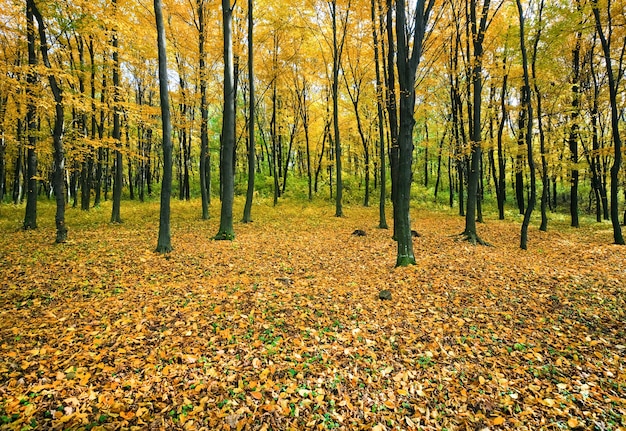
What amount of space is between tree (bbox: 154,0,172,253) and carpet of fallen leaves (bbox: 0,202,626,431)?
633mm

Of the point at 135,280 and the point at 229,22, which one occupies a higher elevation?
the point at 229,22

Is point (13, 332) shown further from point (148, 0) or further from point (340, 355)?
point (148, 0)

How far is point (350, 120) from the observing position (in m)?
25.3

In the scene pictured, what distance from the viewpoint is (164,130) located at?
8.60 m

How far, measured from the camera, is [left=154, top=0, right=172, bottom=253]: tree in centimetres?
826

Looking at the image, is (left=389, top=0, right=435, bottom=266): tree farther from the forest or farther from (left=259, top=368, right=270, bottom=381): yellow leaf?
(left=259, top=368, right=270, bottom=381): yellow leaf

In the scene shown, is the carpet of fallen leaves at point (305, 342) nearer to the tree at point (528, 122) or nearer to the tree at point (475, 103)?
the tree at point (528, 122)

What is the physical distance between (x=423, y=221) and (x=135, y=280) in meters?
15.0

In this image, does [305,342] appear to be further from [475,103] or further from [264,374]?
[475,103]

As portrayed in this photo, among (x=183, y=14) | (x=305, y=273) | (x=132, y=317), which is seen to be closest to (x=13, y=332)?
(x=132, y=317)

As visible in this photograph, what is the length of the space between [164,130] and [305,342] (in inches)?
289

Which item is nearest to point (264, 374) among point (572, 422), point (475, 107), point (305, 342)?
point (305, 342)

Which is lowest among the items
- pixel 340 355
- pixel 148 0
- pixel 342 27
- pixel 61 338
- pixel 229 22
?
pixel 340 355

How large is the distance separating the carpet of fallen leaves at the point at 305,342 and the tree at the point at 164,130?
24.9 inches
